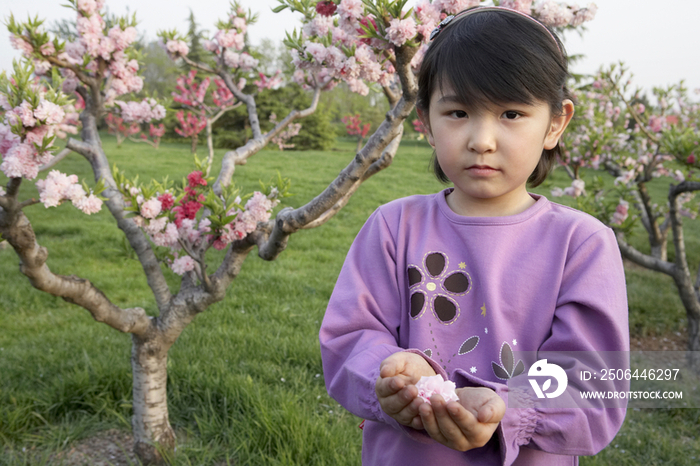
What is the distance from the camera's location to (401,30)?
1553 millimetres

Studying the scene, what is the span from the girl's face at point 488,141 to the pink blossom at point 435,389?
44 centimetres

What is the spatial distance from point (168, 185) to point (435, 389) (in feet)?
6.31

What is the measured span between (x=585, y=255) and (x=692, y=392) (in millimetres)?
3163

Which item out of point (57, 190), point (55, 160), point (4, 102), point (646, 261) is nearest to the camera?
point (4, 102)

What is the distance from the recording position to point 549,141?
3.84 ft

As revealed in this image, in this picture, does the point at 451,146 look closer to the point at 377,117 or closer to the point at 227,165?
the point at 227,165

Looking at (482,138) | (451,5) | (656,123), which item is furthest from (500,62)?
(656,123)

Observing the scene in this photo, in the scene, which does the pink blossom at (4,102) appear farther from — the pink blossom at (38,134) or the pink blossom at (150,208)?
the pink blossom at (150,208)

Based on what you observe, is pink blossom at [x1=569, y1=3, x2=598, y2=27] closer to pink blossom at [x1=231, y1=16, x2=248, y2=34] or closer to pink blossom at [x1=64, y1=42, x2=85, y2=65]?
pink blossom at [x1=231, y1=16, x2=248, y2=34]

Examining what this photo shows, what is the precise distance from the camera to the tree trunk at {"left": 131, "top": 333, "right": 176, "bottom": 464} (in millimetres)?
2426

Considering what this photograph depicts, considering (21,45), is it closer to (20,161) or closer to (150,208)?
(20,161)

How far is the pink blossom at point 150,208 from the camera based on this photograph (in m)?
2.04

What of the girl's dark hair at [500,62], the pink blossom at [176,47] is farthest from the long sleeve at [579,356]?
the pink blossom at [176,47]

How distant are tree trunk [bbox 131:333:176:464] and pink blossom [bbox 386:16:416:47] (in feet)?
5.97
